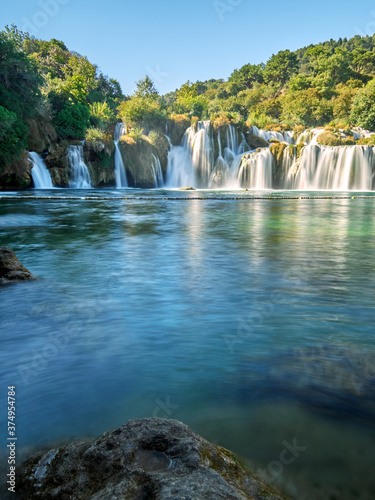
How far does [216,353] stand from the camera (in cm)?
402

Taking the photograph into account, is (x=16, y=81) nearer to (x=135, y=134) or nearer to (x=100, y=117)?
(x=135, y=134)

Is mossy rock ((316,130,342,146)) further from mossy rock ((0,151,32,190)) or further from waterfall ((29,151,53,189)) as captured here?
mossy rock ((0,151,32,190))

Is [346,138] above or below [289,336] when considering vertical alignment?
above

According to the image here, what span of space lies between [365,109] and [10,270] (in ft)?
190

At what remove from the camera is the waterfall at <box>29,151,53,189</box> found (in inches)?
1303

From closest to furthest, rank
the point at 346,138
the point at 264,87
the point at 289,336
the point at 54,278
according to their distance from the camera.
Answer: the point at 289,336
the point at 54,278
the point at 346,138
the point at 264,87

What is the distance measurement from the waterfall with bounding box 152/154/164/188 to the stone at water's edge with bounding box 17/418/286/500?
4049 centimetres

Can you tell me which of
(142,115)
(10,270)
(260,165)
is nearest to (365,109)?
(260,165)

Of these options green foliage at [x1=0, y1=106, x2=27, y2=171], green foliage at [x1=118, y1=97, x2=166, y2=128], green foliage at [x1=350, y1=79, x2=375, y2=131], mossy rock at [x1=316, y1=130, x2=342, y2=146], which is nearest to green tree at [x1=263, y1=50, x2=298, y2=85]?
green foliage at [x1=350, y1=79, x2=375, y2=131]

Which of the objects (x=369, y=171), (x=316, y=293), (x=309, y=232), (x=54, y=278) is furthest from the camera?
(x=369, y=171)

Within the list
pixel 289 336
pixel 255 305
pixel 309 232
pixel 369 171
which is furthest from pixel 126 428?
pixel 369 171

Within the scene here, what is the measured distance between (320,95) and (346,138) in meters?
27.5

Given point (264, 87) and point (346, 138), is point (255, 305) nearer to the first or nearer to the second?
point (346, 138)

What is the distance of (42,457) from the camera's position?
218 centimetres
